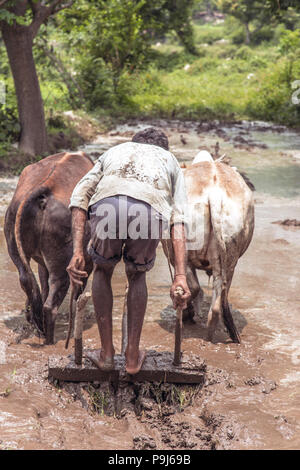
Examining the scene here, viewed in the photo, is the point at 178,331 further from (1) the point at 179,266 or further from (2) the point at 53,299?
(2) the point at 53,299

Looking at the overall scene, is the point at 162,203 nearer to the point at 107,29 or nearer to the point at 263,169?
the point at 263,169

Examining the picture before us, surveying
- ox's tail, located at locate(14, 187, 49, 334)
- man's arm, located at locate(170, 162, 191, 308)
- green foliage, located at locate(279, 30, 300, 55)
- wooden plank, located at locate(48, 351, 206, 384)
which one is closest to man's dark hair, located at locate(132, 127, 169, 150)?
man's arm, located at locate(170, 162, 191, 308)

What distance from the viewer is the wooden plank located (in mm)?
3961

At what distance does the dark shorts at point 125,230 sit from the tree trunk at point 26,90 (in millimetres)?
8946

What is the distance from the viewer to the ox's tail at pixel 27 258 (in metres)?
4.83

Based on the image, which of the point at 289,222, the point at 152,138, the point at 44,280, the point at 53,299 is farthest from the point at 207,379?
the point at 289,222

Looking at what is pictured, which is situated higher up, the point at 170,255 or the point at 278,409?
the point at 170,255

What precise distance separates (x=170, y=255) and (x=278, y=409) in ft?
6.02

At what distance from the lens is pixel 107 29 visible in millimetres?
20766

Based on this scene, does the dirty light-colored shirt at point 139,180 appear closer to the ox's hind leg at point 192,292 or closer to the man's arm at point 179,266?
the man's arm at point 179,266

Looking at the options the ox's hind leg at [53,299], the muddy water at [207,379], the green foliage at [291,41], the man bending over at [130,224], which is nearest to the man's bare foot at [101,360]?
the man bending over at [130,224]

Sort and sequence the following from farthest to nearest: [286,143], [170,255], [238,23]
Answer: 1. [238,23]
2. [286,143]
3. [170,255]
